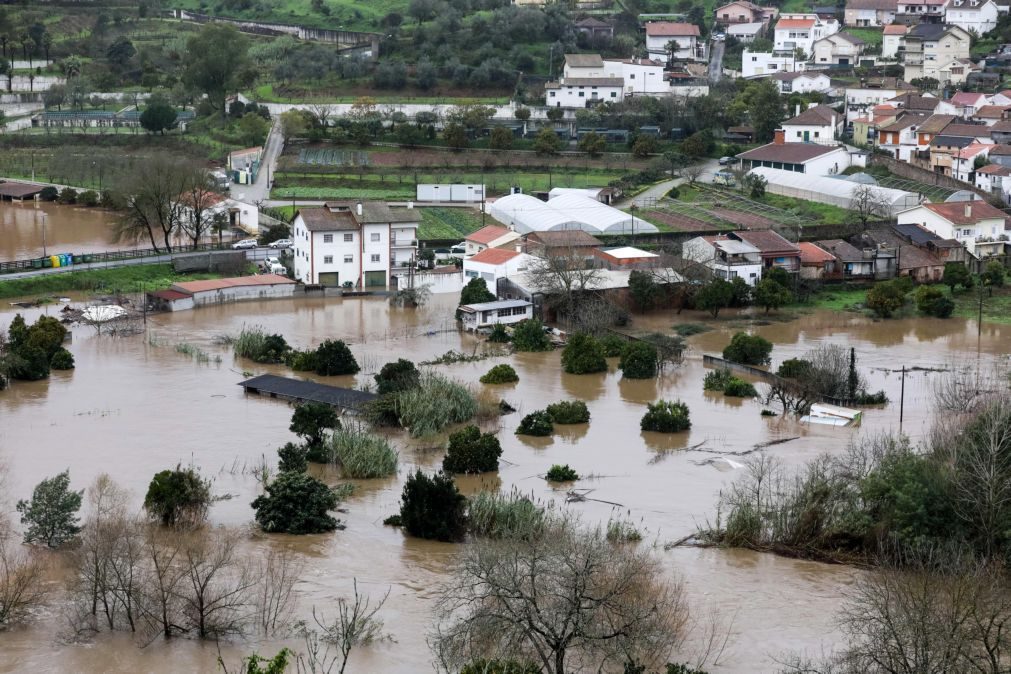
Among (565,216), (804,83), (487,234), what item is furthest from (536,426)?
(804,83)

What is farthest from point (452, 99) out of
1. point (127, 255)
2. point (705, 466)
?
point (705, 466)

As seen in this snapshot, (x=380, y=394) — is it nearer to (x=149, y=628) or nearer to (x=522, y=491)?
(x=522, y=491)

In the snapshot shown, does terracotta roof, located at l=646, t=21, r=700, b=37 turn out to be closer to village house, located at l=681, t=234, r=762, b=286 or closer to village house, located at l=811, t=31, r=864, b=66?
village house, located at l=811, t=31, r=864, b=66

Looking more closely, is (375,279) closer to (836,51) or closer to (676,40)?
(676,40)

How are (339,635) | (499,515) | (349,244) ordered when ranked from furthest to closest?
(349,244) < (499,515) < (339,635)

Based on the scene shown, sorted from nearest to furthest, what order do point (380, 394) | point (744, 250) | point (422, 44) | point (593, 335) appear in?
point (380, 394)
point (593, 335)
point (744, 250)
point (422, 44)

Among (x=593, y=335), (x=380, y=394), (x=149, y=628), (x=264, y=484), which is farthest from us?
(x=593, y=335)

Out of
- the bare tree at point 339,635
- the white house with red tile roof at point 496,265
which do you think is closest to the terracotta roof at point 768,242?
the white house with red tile roof at point 496,265

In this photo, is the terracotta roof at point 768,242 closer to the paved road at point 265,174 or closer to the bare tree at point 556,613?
the paved road at point 265,174
